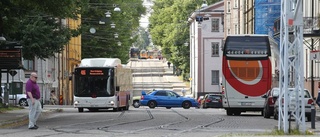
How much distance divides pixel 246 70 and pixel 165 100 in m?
22.3

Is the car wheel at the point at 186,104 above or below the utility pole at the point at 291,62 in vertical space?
below

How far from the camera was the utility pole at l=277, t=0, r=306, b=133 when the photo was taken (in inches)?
803

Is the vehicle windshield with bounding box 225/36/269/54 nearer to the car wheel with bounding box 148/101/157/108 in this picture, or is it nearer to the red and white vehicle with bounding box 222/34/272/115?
the red and white vehicle with bounding box 222/34/272/115

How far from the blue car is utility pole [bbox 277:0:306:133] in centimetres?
4067

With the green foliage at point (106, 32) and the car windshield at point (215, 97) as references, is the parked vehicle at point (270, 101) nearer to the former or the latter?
the car windshield at point (215, 97)

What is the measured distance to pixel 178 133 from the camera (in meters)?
22.9

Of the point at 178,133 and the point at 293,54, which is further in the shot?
the point at 178,133

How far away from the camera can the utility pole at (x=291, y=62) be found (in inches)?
803

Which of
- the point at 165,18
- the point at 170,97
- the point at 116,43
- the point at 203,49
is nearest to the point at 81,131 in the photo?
the point at 170,97

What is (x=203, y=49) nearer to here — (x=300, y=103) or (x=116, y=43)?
(x=116, y=43)

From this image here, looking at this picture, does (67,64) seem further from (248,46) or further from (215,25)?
(248,46)

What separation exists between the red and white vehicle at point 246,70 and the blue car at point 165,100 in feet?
70.7

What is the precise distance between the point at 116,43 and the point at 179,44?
21023 mm

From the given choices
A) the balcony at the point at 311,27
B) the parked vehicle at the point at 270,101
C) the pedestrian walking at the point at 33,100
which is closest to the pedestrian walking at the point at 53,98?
the balcony at the point at 311,27
